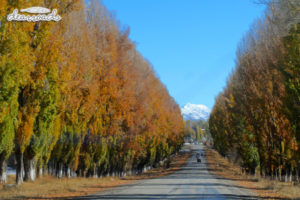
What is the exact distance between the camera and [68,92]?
19.2 m

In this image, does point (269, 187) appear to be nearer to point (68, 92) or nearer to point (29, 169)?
point (68, 92)

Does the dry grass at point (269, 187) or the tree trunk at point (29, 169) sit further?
the tree trunk at point (29, 169)

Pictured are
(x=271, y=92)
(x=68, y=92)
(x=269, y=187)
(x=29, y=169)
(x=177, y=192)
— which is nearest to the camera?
(x=177, y=192)

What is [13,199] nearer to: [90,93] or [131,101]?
[90,93]

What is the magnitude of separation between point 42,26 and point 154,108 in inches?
984

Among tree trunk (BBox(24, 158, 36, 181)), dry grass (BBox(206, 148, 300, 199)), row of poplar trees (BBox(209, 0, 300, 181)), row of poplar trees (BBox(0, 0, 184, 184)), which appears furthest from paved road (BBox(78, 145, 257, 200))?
tree trunk (BBox(24, 158, 36, 181))

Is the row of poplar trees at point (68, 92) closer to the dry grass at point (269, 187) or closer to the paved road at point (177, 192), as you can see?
the paved road at point (177, 192)

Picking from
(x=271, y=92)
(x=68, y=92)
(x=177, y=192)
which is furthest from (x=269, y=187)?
(x=68, y=92)

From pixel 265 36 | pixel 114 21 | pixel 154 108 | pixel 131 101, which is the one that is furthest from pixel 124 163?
pixel 265 36

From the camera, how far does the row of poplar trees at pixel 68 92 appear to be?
12.3 m

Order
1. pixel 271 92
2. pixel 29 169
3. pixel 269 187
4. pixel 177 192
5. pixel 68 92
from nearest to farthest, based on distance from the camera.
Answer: pixel 177 192
pixel 68 92
pixel 29 169
pixel 269 187
pixel 271 92

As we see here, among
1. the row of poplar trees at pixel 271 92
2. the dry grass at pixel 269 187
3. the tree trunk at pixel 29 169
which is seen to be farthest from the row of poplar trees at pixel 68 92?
the dry grass at pixel 269 187

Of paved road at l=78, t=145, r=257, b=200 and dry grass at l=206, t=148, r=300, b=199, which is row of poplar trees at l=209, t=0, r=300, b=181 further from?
paved road at l=78, t=145, r=257, b=200

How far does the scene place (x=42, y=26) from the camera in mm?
15742
